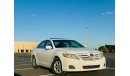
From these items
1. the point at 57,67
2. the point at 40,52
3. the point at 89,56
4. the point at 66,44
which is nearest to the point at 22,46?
the point at 40,52

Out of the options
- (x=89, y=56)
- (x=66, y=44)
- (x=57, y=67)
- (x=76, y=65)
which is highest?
(x=66, y=44)

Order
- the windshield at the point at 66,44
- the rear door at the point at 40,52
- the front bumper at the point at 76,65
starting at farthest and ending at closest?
1. the rear door at the point at 40,52
2. the windshield at the point at 66,44
3. the front bumper at the point at 76,65

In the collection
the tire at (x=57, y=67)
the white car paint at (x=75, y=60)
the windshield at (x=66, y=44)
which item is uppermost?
the windshield at (x=66, y=44)

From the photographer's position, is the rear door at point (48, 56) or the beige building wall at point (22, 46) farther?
the beige building wall at point (22, 46)

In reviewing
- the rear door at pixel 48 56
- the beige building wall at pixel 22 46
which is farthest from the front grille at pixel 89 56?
the beige building wall at pixel 22 46

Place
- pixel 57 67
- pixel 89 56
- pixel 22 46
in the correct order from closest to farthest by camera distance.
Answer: pixel 89 56 → pixel 57 67 → pixel 22 46

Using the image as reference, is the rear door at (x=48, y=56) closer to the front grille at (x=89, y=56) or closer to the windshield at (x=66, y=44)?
the windshield at (x=66, y=44)

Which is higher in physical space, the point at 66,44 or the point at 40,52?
the point at 66,44

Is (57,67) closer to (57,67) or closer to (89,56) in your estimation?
(57,67)

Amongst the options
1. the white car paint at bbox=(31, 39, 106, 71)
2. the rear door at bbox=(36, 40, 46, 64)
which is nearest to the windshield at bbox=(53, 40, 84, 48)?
the white car paint at bbox=(31, 39, 106, 71)

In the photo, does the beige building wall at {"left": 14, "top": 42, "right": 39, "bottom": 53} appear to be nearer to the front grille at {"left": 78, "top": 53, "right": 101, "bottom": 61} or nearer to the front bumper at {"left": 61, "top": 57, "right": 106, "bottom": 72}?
the front grille at {"left": 78, "top": 53, "right": 101, "bottom": 61}

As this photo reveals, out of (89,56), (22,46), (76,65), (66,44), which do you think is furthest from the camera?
(22,46)

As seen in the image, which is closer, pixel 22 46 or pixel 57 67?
pixel 57 67

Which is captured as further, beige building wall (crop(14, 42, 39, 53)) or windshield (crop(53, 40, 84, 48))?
beige building wall (crop(14, 42, 39, 53))
